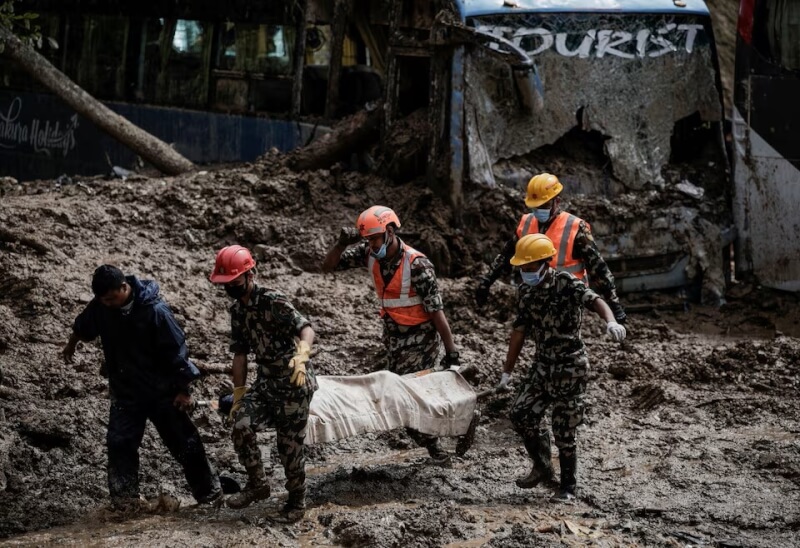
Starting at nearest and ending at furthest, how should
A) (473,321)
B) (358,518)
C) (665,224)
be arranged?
(358,518)
(473,321)
(665,224)

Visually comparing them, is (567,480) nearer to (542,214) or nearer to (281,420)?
(281,420)

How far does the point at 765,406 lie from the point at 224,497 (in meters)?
4.13

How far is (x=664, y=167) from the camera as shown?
10484 millimetres

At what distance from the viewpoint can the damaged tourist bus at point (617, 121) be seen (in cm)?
1007

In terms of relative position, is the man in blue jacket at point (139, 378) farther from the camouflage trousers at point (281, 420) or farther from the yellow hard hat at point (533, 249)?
the yellow hard hat at point (533, 249)

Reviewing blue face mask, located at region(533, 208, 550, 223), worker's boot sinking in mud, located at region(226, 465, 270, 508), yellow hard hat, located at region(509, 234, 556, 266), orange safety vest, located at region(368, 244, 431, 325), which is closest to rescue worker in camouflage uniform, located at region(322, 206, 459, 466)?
orange safety vest, located at region(368, 244, 431, 325)

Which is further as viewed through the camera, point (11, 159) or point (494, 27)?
Result: point (11, 159)

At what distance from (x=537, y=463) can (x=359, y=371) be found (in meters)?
2.39

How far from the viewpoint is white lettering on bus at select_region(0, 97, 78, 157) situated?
15141 millimetres

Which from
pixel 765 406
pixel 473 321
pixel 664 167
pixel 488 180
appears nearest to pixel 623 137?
pixel 664 167

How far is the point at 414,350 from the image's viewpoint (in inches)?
285

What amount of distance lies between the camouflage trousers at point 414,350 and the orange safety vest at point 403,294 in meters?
0.07

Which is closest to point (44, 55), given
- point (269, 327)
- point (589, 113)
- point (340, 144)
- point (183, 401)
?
point (340, 144)

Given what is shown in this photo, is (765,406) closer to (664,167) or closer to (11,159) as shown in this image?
(664,167)
